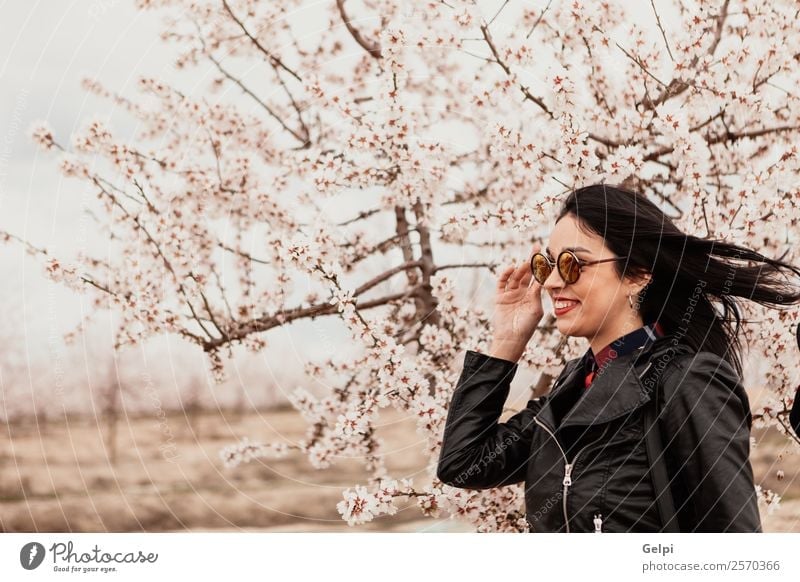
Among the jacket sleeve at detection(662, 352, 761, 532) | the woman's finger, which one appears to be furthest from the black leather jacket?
the woman's finger

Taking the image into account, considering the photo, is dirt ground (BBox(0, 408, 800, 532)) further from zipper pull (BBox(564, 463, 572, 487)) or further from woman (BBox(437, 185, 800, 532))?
zipper pull (BBox(564, 463, 572, 487))

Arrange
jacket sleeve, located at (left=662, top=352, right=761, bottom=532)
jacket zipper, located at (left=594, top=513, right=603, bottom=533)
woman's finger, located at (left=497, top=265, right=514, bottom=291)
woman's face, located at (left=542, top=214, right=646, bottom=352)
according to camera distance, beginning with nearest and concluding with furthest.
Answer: jacket sleeve, located at (left=662, top=352, right=761, bottom=532) → jacket zipper, located at (left=594, top=513, right=603, bottom=533) → woman's face, located at (left=542, top=214, right=646, bottom=352) → woman's finger, located at (left=497, top=265, right=514, bottom=291)

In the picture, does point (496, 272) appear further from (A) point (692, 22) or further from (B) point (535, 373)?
(A) point (692, 22)

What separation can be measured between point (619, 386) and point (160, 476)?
3098mm

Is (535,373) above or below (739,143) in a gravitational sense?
below

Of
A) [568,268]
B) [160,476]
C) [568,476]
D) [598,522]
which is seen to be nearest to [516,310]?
[568,268]

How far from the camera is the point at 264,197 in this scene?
11.1 feet

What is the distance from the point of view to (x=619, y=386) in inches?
65.6

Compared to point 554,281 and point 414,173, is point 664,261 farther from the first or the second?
point 414,173

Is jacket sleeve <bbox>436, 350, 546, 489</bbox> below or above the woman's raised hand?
below

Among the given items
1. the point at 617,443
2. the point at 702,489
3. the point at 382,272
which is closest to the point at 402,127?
the point at 382,272

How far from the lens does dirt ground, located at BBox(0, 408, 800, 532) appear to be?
3.57m

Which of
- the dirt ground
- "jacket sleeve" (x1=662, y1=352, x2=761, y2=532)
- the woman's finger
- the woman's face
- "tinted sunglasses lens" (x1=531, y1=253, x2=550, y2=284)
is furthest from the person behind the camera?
the dirt ground
